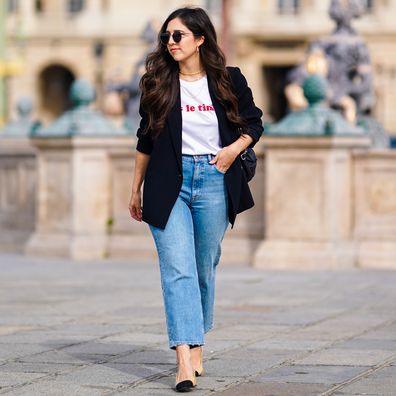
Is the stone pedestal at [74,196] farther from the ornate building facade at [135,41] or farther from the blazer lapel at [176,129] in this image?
the ornate building facade at [135,41]

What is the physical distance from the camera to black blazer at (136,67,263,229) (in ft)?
28.0

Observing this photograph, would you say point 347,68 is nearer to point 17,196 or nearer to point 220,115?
point 17,196

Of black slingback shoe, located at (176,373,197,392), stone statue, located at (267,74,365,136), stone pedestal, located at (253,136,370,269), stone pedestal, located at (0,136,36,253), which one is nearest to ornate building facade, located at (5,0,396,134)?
stone pedestal, located at (0,136,36,253)

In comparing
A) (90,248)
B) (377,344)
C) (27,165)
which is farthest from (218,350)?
(27,165)

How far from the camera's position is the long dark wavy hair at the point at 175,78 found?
8609 millimetres

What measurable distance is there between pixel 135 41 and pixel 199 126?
191ft

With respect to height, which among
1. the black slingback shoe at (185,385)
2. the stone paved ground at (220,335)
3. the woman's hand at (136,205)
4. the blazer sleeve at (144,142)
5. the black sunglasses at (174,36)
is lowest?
the stone paved ground at (220,335)

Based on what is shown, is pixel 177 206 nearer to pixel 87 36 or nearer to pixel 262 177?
pixel 262 177

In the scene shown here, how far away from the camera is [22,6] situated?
68.3 m

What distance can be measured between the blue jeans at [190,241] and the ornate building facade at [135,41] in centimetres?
5308

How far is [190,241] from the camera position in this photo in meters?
8.60

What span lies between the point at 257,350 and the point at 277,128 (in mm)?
7475

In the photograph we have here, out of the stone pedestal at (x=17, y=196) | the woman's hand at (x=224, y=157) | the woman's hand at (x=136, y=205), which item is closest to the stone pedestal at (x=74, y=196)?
the stone pedestal at (x=17, y=196)

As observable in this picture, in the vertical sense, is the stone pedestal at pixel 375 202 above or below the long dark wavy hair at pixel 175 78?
below
